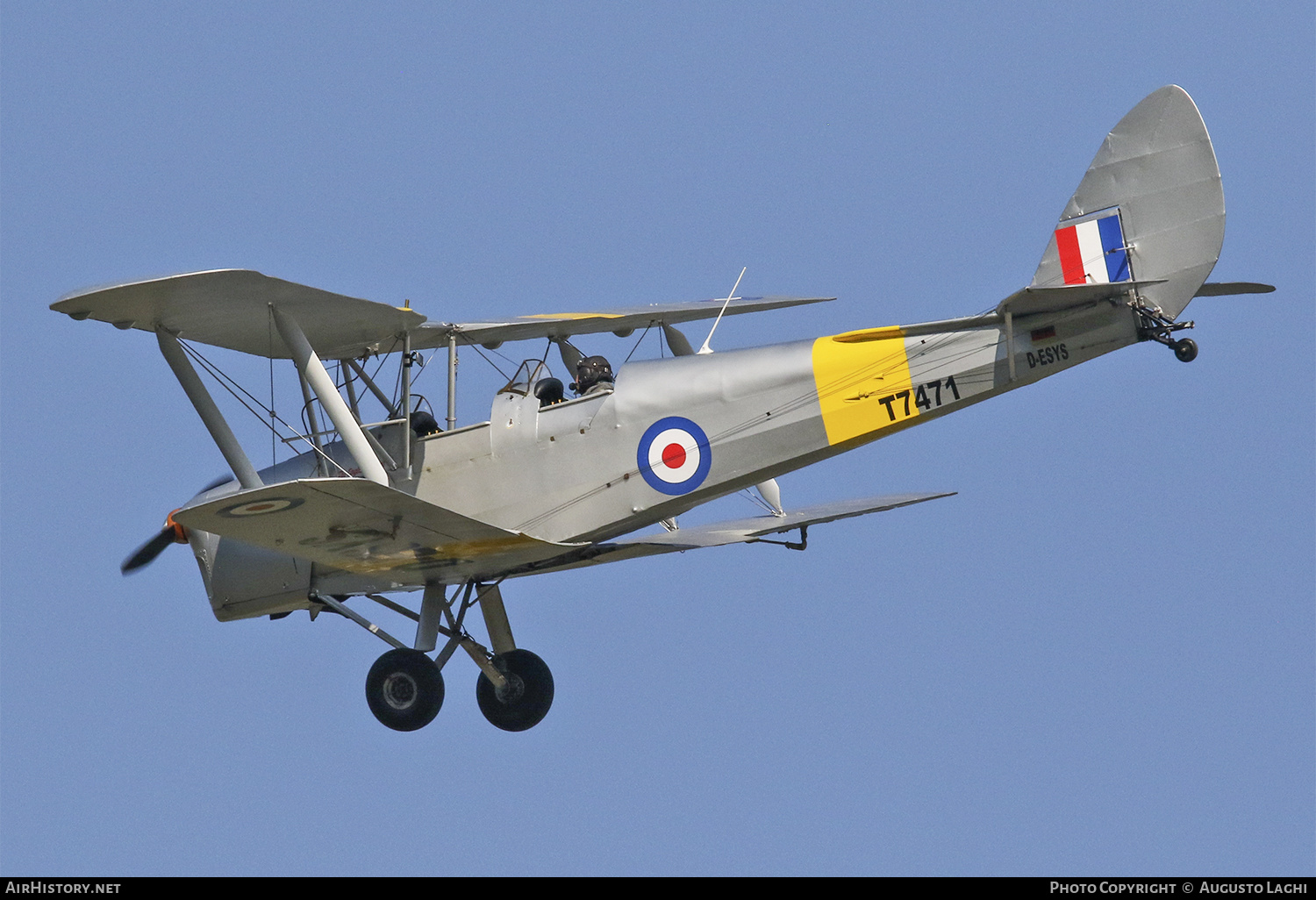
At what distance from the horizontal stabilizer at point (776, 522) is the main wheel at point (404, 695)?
203 cm

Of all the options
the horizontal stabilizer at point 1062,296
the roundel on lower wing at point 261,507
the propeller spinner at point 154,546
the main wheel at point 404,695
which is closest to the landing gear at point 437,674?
the main wheel at point 404,695

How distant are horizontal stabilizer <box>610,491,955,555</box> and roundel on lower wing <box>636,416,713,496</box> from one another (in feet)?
4.74

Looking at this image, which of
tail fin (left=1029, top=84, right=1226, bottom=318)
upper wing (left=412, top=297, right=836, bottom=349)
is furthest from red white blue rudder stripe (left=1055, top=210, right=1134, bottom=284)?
upper wing (left=412, top=297, right=836, bottom=349)

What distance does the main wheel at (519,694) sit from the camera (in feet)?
49.2

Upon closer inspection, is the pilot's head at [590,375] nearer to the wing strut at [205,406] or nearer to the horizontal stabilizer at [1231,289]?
the wing strut at [205,406]

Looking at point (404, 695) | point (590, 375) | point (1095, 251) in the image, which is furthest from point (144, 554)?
point (1095, 251)

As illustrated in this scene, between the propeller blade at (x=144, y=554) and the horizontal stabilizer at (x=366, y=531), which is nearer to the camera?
the horizontal stabilizer at (x=366, y=531)

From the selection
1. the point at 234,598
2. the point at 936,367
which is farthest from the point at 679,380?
the point at 234,598

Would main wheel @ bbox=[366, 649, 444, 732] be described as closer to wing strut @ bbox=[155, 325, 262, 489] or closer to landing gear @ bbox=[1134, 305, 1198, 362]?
wing strut @ bbox=[155, 325, 262, 489]

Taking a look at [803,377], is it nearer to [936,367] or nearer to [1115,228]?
[936,367]

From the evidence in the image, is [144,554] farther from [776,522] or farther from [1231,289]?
[1231,289]

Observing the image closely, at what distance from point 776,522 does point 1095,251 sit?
166 inches

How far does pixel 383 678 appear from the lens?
1446cm
